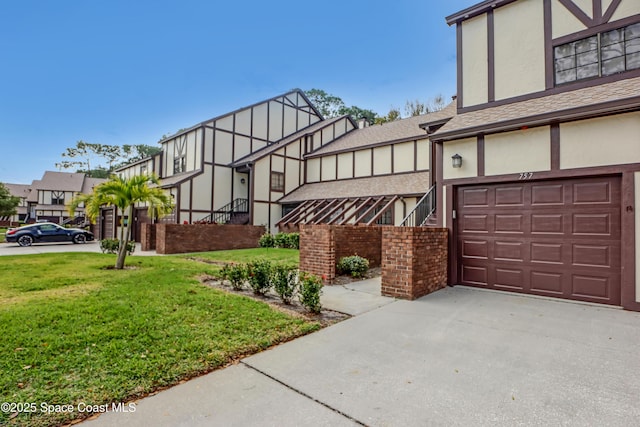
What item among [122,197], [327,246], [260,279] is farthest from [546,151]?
[122,197]

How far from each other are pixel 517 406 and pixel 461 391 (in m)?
0.40

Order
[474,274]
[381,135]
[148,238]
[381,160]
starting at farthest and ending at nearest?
[381,135] → [381,160] → [148,238] → [474,274]

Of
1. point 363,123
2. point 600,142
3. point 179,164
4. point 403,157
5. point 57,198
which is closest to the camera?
point 600,142

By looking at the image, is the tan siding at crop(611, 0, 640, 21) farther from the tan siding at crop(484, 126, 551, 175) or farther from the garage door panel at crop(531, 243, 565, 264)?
the garage door panel at crop(531, 243, 565, 264)

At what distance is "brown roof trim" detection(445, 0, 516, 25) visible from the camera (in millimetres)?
6959

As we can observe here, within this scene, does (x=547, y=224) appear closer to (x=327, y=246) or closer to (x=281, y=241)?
(x=327, y=246)

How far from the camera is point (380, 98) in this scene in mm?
31438

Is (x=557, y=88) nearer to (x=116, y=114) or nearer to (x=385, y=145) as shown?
(x=385, y=145)

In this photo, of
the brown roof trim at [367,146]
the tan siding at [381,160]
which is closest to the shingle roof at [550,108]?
the brown roof trim at [367,146]

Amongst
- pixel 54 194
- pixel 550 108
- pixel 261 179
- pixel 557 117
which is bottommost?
pixel 557 117

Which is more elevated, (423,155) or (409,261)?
(423,155)

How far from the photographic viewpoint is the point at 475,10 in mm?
7215

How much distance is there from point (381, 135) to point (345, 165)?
282cm

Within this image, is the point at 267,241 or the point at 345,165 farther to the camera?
the point at 345,165
